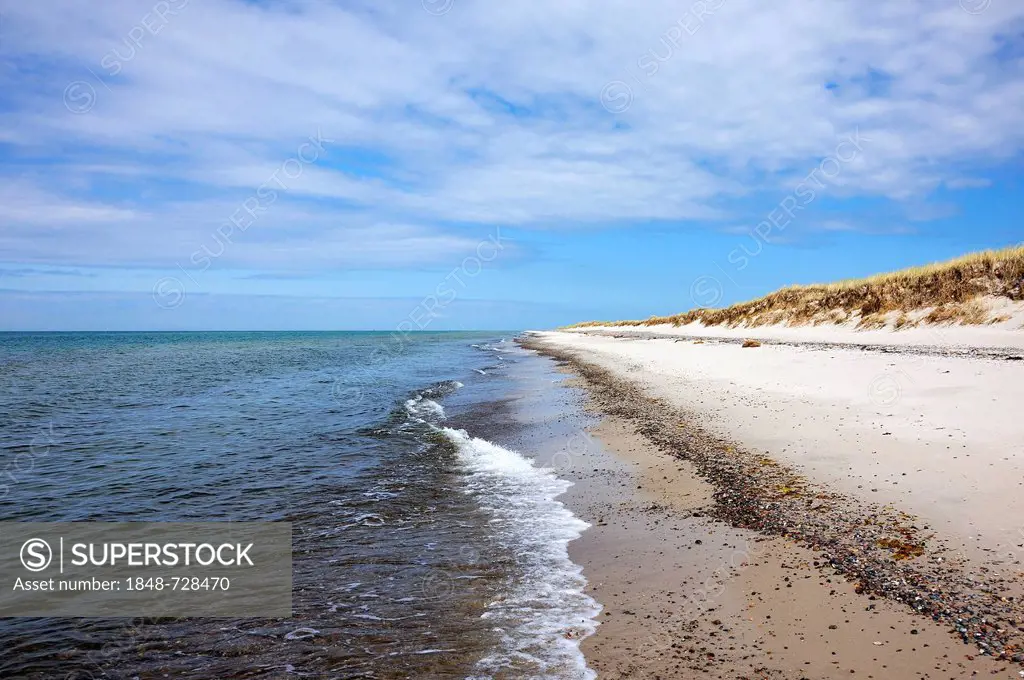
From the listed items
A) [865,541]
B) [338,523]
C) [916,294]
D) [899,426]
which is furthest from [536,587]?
[916,294]

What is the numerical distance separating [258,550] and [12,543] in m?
4.00

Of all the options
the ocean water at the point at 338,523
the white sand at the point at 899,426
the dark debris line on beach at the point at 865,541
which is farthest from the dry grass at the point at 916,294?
the ocean water at the point at 338,523

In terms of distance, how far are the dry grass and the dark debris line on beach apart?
71.2 ft

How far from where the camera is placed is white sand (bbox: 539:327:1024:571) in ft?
22.3

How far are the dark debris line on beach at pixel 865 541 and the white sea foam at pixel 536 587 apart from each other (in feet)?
7.95

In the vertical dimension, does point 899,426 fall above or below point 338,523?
above

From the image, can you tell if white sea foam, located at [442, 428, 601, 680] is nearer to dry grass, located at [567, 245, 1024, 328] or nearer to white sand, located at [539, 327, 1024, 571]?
white sand, located at [539, 327, 1024, 571]

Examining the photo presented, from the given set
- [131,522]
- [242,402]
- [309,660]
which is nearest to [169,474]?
[131,522]

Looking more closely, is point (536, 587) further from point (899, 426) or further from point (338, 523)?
point (899, 426)

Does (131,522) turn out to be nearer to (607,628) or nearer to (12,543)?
(12,543)

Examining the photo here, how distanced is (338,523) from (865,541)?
739 centimetres

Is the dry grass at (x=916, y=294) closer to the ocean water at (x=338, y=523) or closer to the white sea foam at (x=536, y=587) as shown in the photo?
the ocean water at (x=338, y=523)

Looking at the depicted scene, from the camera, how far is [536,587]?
6.45m

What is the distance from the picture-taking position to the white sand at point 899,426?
679 cm
